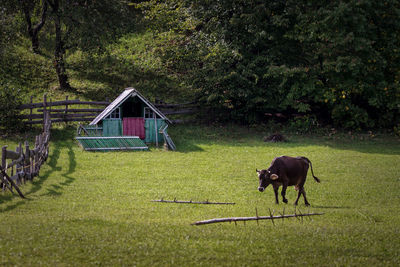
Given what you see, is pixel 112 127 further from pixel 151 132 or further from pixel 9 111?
pixel 9 111

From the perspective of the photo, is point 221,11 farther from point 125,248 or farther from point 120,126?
point 125,248

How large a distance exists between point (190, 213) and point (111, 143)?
54.9 feet

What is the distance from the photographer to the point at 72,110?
35.7 m

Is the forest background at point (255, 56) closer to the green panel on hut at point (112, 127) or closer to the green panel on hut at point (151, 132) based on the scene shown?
the green panel on hut at point (151, 132)

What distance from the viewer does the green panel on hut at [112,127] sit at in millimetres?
32406

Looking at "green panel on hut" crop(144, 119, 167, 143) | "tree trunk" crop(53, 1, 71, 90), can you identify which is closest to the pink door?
"green panel on hut" crop(144, 119, 167, 143)

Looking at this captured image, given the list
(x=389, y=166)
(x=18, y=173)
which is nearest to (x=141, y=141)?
(x=18, y=173)

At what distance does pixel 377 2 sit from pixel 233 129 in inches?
596

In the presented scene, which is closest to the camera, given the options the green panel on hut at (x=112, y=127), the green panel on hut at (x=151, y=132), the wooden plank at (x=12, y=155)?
the wooden plank at (x=12, y=155)

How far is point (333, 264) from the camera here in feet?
30.7

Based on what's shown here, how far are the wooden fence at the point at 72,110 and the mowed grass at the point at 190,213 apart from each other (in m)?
6.92

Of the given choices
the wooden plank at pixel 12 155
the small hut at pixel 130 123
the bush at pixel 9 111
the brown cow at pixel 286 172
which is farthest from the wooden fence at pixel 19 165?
the bush at pixel 9 111

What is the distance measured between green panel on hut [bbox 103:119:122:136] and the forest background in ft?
23.3

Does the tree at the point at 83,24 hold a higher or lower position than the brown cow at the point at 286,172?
higher
